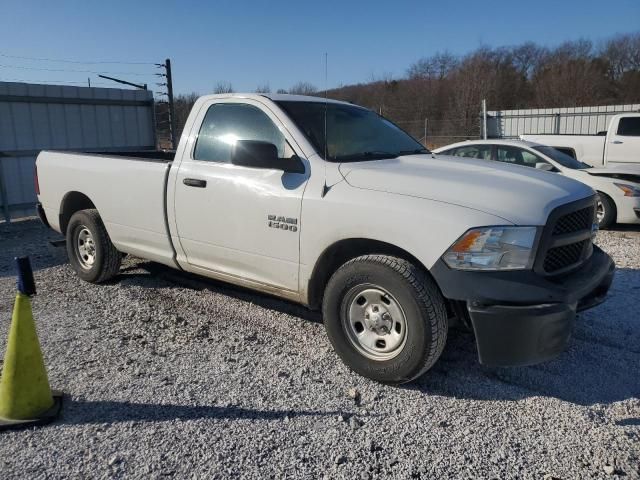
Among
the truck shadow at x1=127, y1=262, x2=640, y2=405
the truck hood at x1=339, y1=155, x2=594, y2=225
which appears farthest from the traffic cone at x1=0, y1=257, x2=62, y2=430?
the truck shadow at x1=127, y1=262, x2=640, y2=405

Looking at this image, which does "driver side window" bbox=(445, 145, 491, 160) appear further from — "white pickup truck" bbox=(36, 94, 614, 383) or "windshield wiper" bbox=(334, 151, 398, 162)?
"windshield wiper" bbox=(334, 151, 398, 162)

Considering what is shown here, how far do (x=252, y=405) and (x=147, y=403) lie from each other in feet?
2.13

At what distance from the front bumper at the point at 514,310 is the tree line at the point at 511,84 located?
72.2ft

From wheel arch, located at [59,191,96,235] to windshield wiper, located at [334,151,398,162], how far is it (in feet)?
10.5

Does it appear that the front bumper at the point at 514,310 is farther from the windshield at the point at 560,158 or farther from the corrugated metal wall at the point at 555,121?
the corrugated metal wall at the point at 555,121

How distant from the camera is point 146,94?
12227 millimetres

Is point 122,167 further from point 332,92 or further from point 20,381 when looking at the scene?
point 20,381

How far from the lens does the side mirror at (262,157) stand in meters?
3.77

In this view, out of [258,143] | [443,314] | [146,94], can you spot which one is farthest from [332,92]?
[146,94]

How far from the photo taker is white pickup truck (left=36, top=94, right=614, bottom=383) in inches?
123

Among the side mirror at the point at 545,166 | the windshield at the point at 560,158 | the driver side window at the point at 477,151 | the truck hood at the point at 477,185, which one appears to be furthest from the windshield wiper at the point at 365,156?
the windshield at the point at 560,158

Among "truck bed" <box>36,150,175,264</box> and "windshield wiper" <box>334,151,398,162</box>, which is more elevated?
"windshield wiper" <box>334,151,398,162</box>

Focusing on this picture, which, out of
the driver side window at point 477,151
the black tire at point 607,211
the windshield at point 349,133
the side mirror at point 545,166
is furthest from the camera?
the driver side window at point 477,151

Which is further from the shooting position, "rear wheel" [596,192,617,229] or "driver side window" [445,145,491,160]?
"driver side window" [445,145,491,160]
